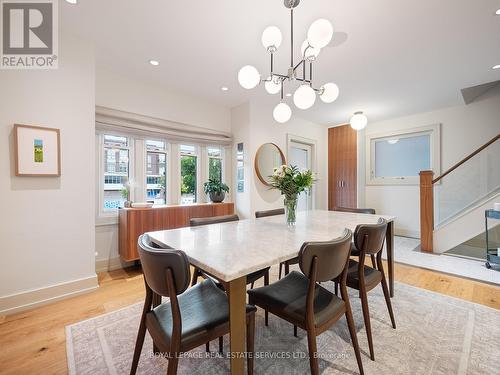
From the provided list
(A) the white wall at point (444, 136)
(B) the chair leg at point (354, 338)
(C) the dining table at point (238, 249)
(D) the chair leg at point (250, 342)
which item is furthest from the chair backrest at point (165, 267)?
(A) the white wall at point (444, 136)

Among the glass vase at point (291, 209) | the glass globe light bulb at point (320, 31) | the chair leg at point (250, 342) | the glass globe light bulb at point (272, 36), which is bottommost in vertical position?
the chair leg at point (250, 342)

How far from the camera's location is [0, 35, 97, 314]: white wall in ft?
6.50

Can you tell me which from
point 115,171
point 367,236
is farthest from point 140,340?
point 115,171

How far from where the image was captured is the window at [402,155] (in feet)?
14.8

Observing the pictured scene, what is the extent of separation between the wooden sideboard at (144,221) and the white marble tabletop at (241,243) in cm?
135

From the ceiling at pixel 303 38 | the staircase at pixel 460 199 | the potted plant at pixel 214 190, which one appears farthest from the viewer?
the potted plant at pixel 214 190

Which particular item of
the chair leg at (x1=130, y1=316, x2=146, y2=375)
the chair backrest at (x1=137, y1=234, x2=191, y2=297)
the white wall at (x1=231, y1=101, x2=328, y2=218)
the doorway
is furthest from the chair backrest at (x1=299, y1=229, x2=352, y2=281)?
the doorway

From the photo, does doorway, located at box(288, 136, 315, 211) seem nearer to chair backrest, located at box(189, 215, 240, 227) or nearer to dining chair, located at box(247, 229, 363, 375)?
chair backrest, located at box(189, 215, 240, 227)

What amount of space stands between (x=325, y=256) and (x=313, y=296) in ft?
0.71

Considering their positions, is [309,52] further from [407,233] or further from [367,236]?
[407,233]

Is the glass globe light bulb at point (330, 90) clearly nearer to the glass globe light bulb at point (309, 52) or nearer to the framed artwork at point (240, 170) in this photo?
the glass globe light bulb at point (309, 52)

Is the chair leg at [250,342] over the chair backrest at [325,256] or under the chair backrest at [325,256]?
under

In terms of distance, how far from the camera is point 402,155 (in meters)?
4.86

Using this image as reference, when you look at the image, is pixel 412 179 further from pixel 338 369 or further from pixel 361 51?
pixel 338 369
